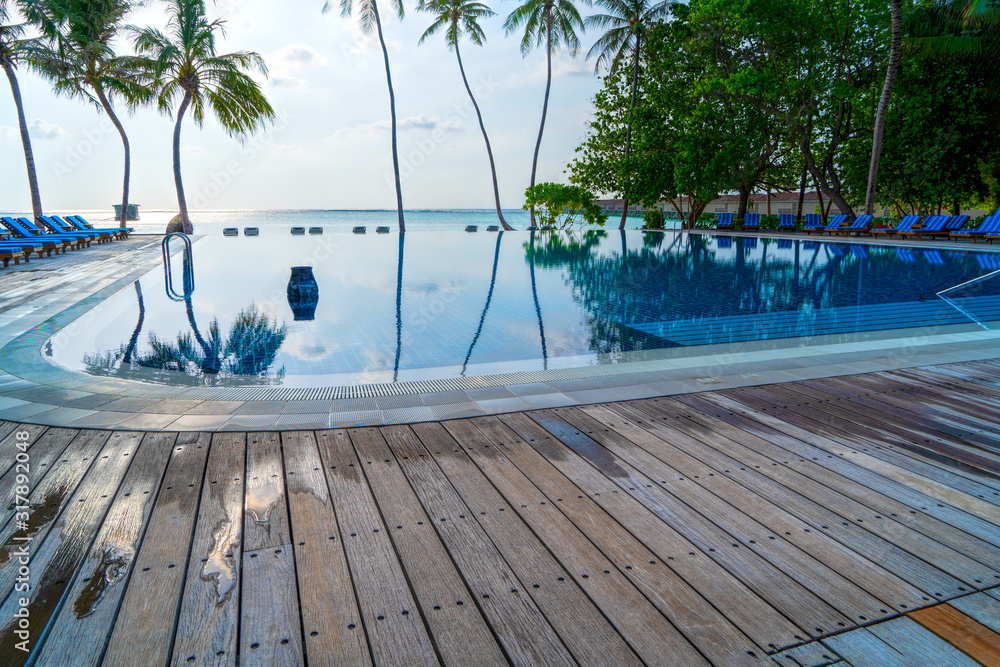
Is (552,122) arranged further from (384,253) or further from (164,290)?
(164,290)

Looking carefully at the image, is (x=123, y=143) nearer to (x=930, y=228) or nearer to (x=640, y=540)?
(x=640, y=540)

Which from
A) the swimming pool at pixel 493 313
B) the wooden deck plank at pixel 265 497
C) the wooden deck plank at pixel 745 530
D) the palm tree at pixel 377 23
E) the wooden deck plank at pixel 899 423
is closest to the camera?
the wooden deck plank at pixel 745 530

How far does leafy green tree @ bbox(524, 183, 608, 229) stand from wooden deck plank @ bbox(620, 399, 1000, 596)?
77.9 feet

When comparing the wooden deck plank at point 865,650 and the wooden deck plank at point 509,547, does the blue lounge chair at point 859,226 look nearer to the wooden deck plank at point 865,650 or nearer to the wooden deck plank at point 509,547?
the wooden deck plank at point 509,547

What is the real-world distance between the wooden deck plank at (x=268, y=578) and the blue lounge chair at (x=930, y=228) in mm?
20593

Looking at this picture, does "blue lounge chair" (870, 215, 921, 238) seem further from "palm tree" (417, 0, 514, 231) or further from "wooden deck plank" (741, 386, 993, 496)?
"wooden deck plank" (741, 386, 993, 496)

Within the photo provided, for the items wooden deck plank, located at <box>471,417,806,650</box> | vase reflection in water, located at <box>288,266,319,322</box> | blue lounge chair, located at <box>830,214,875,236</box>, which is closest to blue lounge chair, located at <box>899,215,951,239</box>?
blue lounge chair, located at <box>830,214,875,236</box>

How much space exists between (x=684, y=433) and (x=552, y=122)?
27588mm

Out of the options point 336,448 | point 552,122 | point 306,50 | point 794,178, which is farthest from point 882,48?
point 336,448

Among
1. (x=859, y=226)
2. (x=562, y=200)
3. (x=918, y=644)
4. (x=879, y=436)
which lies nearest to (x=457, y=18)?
(x=562, y=200)

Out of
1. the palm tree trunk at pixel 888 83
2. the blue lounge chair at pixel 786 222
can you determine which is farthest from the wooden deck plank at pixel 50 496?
the blue lounge chair at pixel 786 222

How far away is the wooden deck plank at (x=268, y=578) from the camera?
1.66 meters

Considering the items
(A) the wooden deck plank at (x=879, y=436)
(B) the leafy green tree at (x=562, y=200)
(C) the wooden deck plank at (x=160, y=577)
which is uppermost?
(B) the leafy green tree at (x=562, y=200)

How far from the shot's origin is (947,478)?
2695 mm
